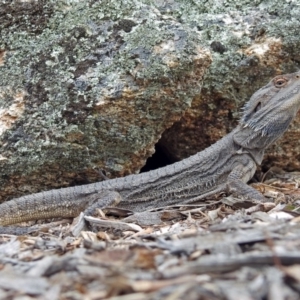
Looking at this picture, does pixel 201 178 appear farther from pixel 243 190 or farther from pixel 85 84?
pixel 85 84

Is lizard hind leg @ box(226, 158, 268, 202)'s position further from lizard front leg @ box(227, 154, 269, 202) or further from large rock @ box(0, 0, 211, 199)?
large rock @ box(0, 0, 211, 199)

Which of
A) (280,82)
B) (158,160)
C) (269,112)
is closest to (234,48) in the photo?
(280,82)

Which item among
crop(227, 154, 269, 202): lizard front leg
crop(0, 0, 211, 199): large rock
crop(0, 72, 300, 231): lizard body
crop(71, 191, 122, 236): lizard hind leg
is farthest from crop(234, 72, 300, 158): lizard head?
crop(71, 191, 122, 236): lizard hind leg

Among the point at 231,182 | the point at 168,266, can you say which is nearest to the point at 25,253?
the point at 168,266

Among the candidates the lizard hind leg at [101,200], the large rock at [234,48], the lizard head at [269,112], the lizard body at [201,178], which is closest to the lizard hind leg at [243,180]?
the lizard body at [201,178]

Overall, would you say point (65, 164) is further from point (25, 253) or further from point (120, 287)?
point (120, 287)

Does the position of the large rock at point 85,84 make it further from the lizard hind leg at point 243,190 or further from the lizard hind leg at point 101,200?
the lizard hind leg at point 243,190

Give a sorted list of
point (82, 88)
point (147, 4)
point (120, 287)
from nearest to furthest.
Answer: point (120, 287) < point (82, 88) < point (147, 4)
